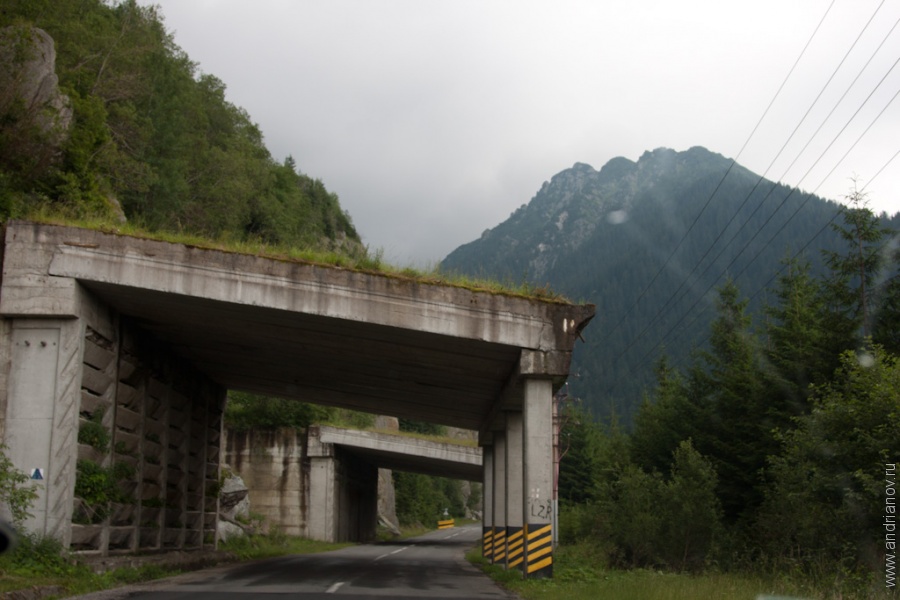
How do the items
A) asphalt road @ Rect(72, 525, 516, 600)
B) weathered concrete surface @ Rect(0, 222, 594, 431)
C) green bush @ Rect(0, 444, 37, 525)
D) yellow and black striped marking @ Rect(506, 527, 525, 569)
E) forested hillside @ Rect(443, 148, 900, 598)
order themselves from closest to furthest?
1. green bush @ Rect(0, 444, 37, 525)
2. asphalt road @ Rect(72, 525, 516, 600)
3. forested hillside @ Rect(443, 148, 900, 598)
4. weathered concrete surface @ Rect(0, 222, 594, 431)
5. yellow and black striped marking @ Rect(506, 527, 525, 569)

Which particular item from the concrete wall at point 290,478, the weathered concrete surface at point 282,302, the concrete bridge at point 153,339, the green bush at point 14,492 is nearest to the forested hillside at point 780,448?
the weathered concrete surface at point 282,302

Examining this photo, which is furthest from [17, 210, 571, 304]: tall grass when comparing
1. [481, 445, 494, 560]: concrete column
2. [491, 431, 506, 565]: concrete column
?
[481, 445, 494, 560]: concrete column

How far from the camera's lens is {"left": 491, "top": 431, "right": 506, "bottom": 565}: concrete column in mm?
28031

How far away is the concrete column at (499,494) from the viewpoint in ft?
92.0

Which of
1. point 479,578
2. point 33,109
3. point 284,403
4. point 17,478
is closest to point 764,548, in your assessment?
point 479,578

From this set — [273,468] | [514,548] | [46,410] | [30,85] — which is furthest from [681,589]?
[273,468]

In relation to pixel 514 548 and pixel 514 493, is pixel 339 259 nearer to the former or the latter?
pixel 514 493

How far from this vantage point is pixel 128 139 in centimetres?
3647

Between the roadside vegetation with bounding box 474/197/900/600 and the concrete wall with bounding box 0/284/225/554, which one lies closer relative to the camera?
the roadside vegetation with bounding box 474/197/900/600

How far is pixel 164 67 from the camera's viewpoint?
145ft

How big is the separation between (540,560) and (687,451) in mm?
10788

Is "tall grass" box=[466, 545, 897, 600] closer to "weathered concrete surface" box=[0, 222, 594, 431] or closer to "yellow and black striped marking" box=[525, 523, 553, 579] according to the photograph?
"yellow and black striped marking" box=[525, 523, 553, 579]

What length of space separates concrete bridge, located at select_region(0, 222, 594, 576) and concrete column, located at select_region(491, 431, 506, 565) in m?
7.51

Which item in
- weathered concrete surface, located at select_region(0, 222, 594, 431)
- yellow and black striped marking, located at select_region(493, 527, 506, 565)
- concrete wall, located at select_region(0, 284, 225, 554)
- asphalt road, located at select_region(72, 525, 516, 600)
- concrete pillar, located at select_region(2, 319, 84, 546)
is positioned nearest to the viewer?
asphalt road, located at select_region(72, 525, 516, 600)
